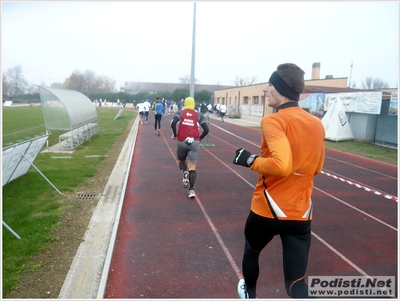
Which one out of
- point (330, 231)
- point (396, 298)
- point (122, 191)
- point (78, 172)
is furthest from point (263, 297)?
point (78, 172)

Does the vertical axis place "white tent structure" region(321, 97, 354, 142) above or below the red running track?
above

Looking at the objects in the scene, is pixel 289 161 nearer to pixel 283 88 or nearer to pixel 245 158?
pixel 245 158

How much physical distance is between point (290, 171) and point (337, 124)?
17.0m

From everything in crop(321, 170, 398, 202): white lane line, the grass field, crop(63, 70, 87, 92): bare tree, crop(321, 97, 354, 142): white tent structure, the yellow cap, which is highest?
crop(63, 70, 87, 92): bare tree

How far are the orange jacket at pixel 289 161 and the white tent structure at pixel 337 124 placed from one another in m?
16.5

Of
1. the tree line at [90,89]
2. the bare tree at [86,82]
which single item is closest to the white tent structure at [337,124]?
the tree line at [90,89]

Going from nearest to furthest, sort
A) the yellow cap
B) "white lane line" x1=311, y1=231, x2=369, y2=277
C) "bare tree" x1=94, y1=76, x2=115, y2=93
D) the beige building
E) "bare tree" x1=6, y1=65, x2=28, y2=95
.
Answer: "white lane line" x1=311, y1=231, x2=369, y2=277
the yellow cap
the beige building
"bare tree" x1=6, y1=65, x2=28, y2=95
"bare tree" x1=94, y1=76, x2=115, y2=93

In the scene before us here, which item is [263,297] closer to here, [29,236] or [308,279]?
[308,279]

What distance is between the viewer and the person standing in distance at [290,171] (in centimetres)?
222

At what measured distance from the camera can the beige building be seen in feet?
100

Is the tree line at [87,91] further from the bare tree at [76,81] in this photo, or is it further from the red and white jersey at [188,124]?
the red and white jersey at [188,124]

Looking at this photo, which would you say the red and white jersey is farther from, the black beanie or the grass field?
the black beanie

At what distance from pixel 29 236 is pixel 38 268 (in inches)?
38.8

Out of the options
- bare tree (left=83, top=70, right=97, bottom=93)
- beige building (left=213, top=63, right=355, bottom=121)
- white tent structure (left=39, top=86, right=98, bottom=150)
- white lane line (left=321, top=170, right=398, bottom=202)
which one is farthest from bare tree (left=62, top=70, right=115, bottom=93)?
white lane line (left=321, top=170, right=398, bottom=202)
